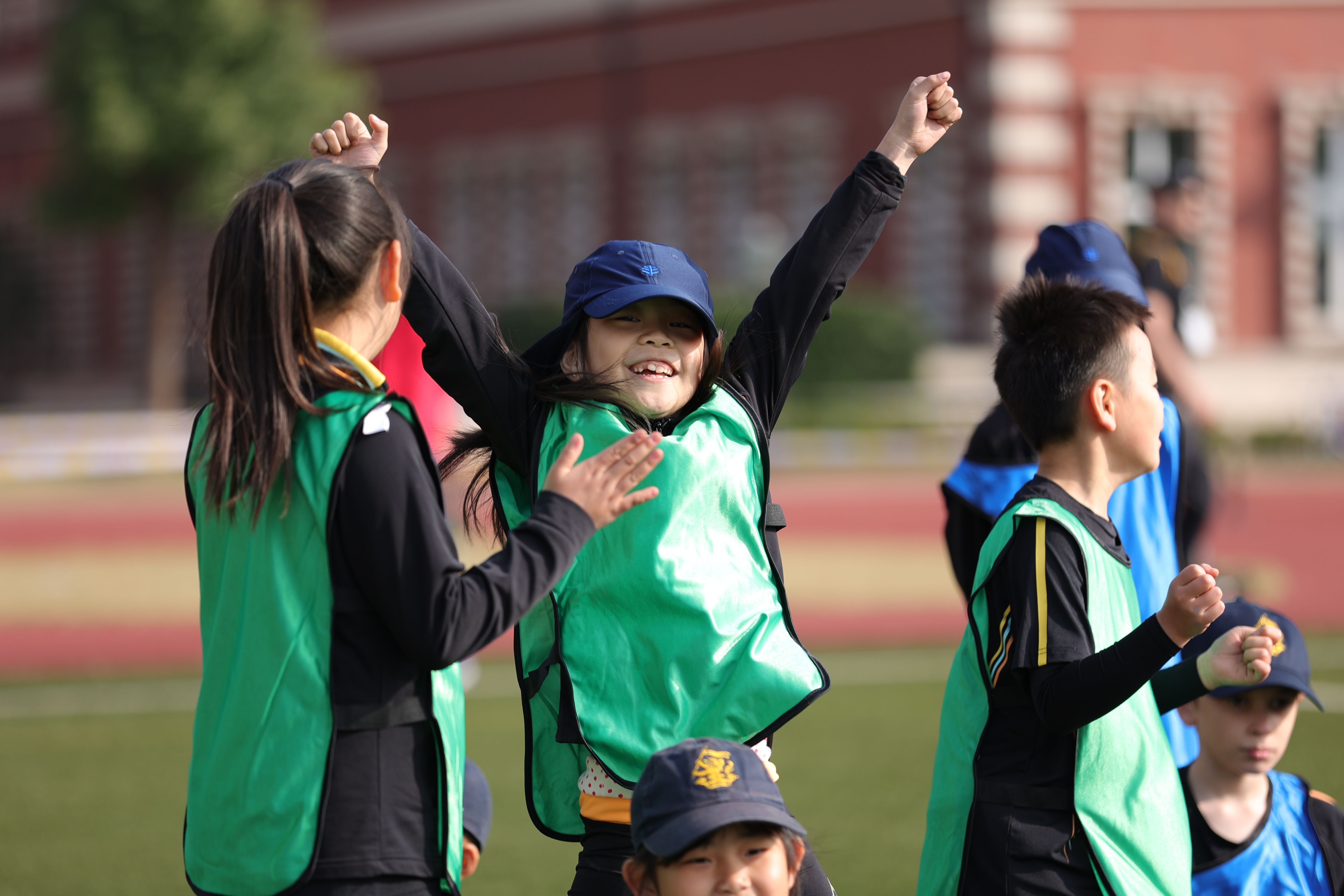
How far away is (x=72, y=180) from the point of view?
29953 millimetres

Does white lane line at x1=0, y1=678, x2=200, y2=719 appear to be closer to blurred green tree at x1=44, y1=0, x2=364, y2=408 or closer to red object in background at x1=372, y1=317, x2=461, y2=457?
red object in background at x1=372, y1=317, x2=461, y2=457

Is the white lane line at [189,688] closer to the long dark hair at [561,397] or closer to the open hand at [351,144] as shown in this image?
the long dark hair at [561,397]

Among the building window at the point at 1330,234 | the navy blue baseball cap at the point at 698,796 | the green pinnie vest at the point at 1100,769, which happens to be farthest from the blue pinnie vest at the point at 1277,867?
the building window at the point at 1330,234

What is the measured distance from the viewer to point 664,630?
9.02ft

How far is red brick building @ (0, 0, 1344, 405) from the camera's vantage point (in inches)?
827

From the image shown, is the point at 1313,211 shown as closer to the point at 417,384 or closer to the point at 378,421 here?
the point at 417,384

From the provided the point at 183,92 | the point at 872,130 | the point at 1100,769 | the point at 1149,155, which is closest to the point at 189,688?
the point at 1100,769

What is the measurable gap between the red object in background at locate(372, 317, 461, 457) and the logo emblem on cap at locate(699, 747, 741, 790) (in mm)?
3034

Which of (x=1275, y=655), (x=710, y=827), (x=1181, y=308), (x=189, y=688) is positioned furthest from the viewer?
(x=189, y=688)

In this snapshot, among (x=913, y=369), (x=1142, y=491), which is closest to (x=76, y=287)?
(x=913, y=369)

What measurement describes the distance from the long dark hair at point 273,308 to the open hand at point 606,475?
1.10 feet

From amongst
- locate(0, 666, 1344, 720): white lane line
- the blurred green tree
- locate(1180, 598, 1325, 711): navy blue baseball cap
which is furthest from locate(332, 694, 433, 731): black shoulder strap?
the blurred green tree

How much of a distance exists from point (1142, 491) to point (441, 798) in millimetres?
1865

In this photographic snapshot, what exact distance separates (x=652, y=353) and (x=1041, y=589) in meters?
0.82
